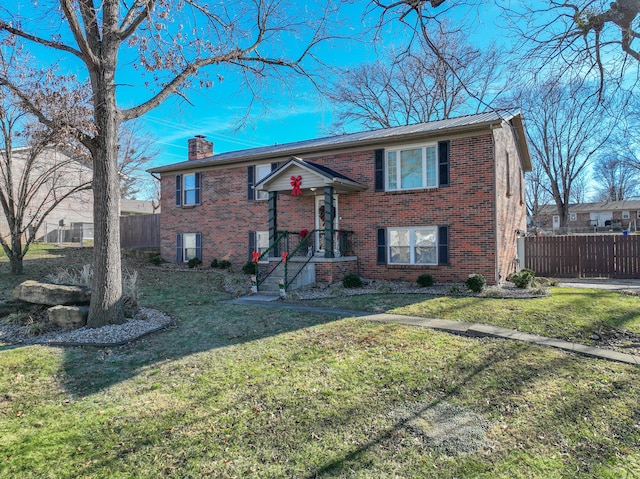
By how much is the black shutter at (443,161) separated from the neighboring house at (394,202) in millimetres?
31

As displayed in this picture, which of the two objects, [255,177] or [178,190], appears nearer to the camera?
[255,177]

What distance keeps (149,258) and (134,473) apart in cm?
1799

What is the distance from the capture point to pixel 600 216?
178 ft

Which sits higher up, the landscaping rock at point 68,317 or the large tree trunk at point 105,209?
the large tree trunk at point 105,209

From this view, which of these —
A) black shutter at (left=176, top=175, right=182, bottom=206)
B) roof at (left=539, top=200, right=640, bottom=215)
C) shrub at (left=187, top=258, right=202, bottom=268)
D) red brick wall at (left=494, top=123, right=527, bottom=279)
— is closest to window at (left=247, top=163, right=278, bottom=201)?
shrub at (left=187, top=258, right=202, bottom=268)

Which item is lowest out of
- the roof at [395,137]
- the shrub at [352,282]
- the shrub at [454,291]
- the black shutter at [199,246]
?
the shrub at [454,291]

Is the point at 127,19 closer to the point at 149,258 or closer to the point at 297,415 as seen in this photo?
the point at 297,415

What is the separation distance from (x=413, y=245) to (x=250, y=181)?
7.42 m

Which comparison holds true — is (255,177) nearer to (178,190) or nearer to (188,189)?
(188,189)

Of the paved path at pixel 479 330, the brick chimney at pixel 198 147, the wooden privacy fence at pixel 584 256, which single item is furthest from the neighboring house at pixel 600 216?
the paved path at pixel 479 330

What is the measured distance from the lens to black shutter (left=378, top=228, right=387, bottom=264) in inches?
517

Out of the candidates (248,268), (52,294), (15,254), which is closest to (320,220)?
(248,268)

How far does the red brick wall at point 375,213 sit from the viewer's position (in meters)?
11.7

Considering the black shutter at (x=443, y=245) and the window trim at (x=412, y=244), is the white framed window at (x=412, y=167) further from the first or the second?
the black shutter at (x=443, y=245)
